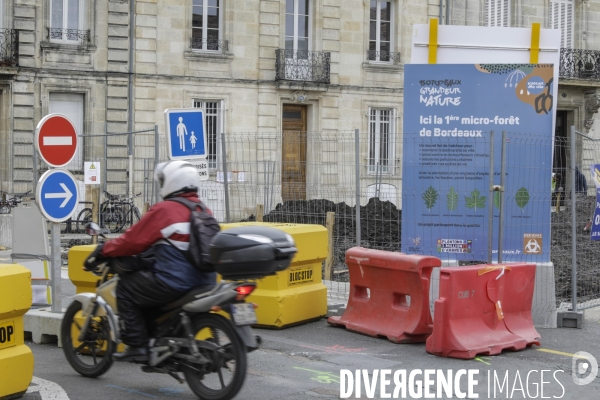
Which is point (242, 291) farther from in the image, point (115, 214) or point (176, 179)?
point (115, 214)

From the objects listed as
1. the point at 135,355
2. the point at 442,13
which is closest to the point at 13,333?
the point at 135,355

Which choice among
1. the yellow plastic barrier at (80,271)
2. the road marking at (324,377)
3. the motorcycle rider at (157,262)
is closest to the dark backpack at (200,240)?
the motorcycle rider at (157,262)

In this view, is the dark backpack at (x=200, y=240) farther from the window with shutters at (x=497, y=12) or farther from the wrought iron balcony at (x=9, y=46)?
the window with shutters at (x=497, y=12)

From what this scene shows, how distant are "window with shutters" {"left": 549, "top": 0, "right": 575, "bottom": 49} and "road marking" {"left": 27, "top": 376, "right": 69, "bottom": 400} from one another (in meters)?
30.1

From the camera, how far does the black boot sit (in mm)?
6773

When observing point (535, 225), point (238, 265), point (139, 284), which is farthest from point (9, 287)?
point (535, 225)

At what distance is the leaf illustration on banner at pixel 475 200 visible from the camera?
32.7 feet

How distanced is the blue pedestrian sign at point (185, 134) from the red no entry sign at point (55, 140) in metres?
2.13

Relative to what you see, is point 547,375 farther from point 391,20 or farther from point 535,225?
point 391,20

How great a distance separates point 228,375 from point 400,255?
131 inches

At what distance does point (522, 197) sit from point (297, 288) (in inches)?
104

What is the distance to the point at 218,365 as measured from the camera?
6340 mm

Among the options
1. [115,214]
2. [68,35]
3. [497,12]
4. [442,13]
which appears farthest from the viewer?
[497,12]

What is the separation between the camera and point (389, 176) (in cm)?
1416
